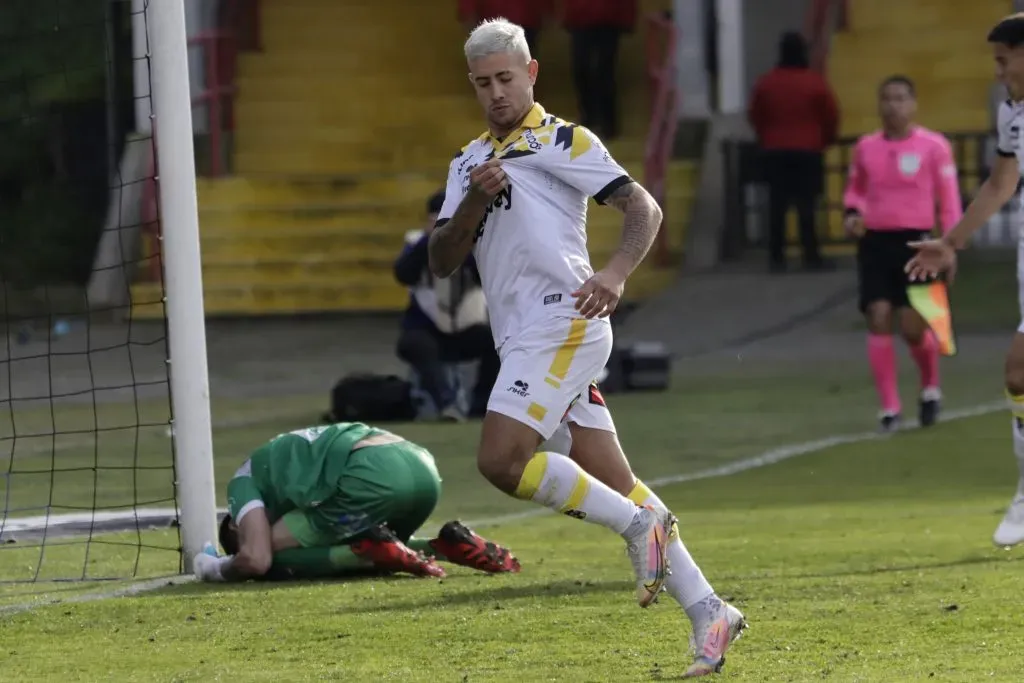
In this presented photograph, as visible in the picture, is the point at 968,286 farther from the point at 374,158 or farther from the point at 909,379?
the point at 374,158

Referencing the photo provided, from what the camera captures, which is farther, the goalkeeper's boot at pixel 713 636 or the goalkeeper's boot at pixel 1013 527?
the goalkeeper's boot at pixel 1013 527

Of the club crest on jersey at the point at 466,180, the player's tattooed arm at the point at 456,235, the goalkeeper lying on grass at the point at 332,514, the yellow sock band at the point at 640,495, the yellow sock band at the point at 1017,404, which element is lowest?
the goalkeeper lying on grass at the point at 332,514

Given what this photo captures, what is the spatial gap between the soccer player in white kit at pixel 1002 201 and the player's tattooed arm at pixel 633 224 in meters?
2.42

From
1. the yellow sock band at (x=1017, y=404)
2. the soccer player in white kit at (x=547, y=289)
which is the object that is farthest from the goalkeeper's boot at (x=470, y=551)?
the yellow sock band at (x=1017, y=404)

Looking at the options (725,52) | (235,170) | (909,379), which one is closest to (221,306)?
(235,170)

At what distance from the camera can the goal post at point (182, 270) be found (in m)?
8.08

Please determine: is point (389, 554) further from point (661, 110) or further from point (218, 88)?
point (218, 88)

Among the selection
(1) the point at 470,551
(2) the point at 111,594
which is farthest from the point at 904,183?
(2) the point at 111,594

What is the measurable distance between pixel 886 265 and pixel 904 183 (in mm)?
521

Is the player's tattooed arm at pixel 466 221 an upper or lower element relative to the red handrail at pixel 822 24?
upper

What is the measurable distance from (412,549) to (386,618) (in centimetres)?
124

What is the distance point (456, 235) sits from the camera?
600 centimetres

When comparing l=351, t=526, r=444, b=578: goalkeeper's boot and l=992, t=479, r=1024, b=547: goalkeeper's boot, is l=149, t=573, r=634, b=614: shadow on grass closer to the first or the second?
l=351, t=526, r=444, b=578: goalkeeper's boot

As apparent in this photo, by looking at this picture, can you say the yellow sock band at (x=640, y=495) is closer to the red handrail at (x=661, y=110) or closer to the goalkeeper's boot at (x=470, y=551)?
the goalkeeper's boot at (x=470, y=551)
